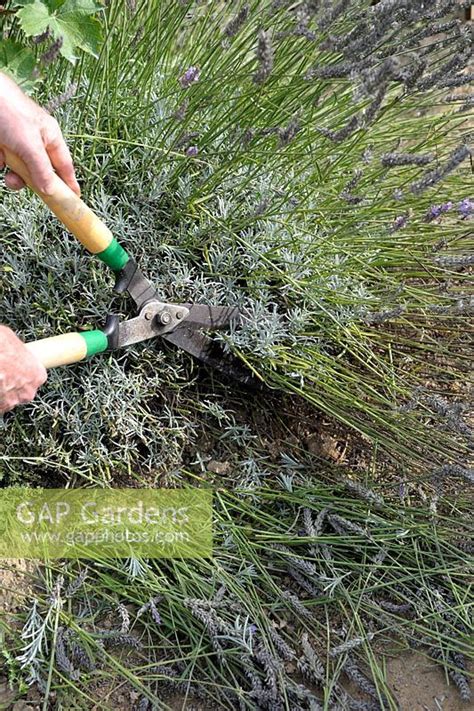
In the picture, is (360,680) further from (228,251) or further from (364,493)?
(228,251)

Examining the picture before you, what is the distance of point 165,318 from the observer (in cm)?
167

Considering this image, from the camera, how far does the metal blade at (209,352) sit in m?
1.77

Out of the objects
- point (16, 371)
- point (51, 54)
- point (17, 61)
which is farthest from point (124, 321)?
point (17, 61)

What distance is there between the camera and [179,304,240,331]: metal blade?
69.3 inches

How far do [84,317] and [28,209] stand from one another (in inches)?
13.0

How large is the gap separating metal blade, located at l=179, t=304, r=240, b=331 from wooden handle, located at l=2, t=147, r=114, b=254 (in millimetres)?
323

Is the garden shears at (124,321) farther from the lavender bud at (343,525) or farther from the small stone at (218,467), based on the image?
the lavender bud at (343,525)

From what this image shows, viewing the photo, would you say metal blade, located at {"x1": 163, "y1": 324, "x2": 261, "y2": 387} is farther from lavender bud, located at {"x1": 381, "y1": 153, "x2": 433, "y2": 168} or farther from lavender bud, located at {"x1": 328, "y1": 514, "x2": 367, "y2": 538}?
lavender bud, located at {"x1": 381, "y1": 153, "x2": 433, "y2": 168}

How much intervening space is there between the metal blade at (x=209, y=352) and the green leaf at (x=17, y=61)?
2.41 feet

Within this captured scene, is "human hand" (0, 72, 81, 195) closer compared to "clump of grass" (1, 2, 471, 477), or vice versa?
"human hand" (0, 72, 81, 195)

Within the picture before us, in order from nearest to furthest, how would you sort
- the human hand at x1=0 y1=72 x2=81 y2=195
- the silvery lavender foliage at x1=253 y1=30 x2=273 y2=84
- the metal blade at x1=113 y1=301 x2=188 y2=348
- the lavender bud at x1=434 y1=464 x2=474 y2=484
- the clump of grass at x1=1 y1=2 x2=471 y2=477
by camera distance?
1. the silvery lavender foliage at x1=253 y1=30 x2=273 y2=84
2. the human hand at x1=0 y1=72 x2=81 y2=195
3. the lavender bud at x1=434 y1=464 x2=474 y2=484
4. the metal blade at x1=113 y1=301 x2=188 y2=348
5. the clump of grass at x1=1 y1=2 x2=471 y2=477

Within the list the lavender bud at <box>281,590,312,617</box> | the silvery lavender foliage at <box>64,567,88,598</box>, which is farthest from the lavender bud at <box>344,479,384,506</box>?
the silvery lavender foliage at <box>64,567,88,598</box>

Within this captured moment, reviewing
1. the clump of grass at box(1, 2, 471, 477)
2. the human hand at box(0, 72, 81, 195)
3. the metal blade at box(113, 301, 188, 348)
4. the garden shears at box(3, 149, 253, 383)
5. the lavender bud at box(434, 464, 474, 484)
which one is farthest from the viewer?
the clump of grass at box(1, 2, 471, 477)

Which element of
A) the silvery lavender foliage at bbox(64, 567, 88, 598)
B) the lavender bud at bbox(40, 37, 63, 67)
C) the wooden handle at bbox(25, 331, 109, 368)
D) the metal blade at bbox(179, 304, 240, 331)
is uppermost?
the lavender bud at bbox(40, 37, 63, 67)
